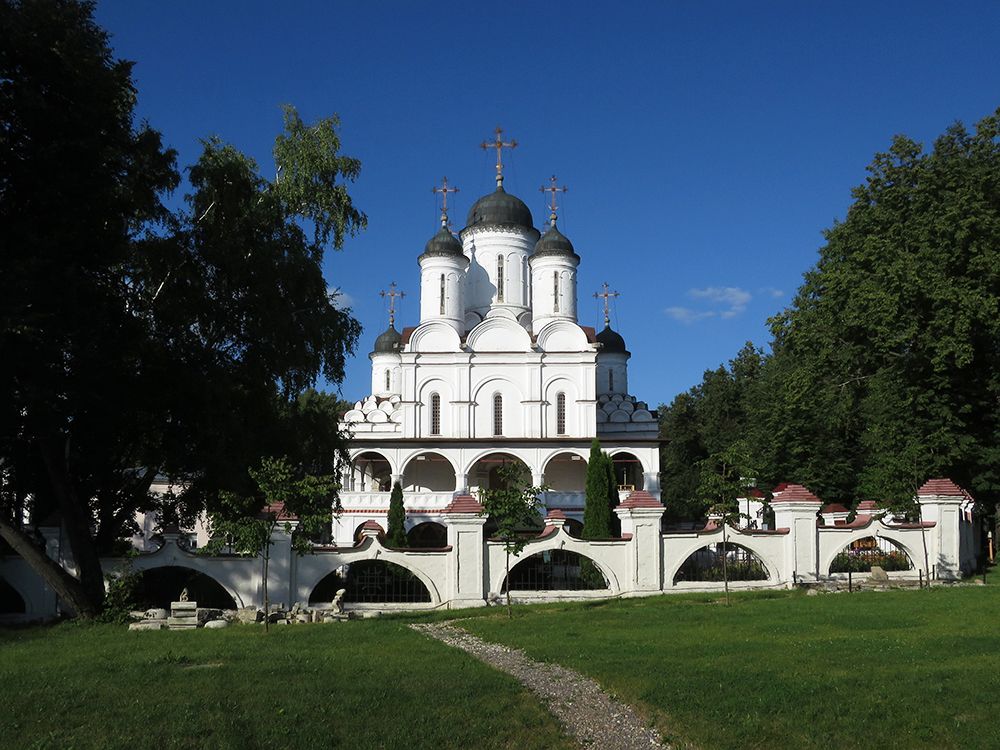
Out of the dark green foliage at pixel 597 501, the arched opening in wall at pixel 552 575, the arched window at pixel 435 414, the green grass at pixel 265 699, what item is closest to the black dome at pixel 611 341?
the arched window at pixel 435 414

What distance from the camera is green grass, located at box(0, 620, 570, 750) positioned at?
25.4 feet

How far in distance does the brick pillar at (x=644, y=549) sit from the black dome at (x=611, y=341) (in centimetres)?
2819

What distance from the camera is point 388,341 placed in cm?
5009

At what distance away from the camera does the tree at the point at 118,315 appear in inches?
579

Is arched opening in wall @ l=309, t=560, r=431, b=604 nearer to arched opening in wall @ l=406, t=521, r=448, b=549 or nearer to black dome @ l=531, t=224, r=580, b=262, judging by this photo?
arched opening in wall @ l=406, t=521, r=448, b=549

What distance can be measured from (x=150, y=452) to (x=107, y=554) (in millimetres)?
2148

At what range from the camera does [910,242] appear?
79.6ft

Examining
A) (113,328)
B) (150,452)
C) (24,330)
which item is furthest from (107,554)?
(24,330)

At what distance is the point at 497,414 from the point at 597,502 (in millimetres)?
10679

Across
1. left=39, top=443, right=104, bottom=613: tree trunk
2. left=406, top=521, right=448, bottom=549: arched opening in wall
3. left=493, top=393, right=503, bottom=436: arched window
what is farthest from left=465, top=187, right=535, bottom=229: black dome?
left=39, top=443, right=104, bottom=613: tree trunk

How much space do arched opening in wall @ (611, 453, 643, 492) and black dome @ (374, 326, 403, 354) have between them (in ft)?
44.4

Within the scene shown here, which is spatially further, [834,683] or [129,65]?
[129,65]

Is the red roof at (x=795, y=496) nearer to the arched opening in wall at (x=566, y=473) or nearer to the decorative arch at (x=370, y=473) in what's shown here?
the arched opening in wall at (x=566, y=473)

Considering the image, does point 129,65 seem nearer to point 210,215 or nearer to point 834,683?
point 210,215
